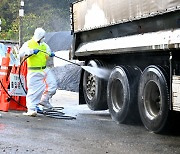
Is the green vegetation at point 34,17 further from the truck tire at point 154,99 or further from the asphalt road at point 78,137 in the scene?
the truck tire at point 154,99

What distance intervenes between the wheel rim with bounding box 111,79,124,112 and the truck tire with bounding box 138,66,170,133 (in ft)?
3.51

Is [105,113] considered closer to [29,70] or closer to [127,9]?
[29,70]

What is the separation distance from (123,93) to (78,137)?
85.1 inches

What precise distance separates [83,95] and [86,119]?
5.03 feet

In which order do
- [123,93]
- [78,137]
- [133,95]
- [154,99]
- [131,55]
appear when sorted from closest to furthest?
[78,137]
[154,99]
[133,95]
[131,55]
[123,93]

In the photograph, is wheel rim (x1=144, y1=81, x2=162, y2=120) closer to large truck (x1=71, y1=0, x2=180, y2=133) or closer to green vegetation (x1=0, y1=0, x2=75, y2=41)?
large truck (x1=71, y1=0, x2=180, y2=133)

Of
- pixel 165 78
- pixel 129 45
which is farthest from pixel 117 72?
pixel 165 78

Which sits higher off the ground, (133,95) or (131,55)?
(131,55)

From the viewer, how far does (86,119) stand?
10.5 meters

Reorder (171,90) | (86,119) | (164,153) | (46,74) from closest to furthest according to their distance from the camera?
(164,153) → (171,90) → (86,119) → (46,74)

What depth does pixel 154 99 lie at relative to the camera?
8617 millimetres

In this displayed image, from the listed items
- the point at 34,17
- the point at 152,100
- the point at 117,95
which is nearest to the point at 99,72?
the point at 117,95

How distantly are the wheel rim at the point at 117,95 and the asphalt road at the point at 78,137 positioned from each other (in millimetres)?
330

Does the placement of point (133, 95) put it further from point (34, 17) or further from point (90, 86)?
point (34, 17)
